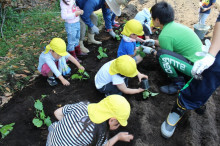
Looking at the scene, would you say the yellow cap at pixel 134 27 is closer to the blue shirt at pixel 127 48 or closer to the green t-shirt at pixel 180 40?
the blue shirt at pixel 127 48

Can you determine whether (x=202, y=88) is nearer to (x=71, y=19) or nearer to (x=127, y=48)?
(x=127, y=48)

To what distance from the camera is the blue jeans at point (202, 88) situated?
1908 mm

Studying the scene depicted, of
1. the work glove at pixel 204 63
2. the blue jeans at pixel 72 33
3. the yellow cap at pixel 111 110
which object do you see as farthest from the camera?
the blue jeans at pixel 72 33

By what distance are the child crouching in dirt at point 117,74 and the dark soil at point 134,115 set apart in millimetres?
323

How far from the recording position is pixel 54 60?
2.88 meters

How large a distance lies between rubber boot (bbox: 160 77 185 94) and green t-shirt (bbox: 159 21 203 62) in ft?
1.26

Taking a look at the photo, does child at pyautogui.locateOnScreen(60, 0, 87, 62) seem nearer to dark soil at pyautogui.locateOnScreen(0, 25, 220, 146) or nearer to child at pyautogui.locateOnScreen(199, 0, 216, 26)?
dark soil at pyautogui.locateOnScreen(0, 25, 220, 146)

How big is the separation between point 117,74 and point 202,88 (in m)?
1.02

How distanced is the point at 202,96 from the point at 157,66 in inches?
61.9

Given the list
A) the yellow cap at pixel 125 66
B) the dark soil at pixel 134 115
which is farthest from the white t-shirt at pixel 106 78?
the dark soil at pixel 134 115

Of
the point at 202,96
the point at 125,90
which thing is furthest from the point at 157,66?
the point at 202,96

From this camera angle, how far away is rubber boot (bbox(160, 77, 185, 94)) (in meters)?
2.88

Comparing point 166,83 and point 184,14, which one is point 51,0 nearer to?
point 184,14

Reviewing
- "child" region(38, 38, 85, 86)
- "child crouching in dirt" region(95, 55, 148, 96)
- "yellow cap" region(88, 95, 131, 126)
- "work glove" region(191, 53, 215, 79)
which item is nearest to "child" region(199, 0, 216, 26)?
"child crouching in dirt" region(95, 55, 148, 96)
